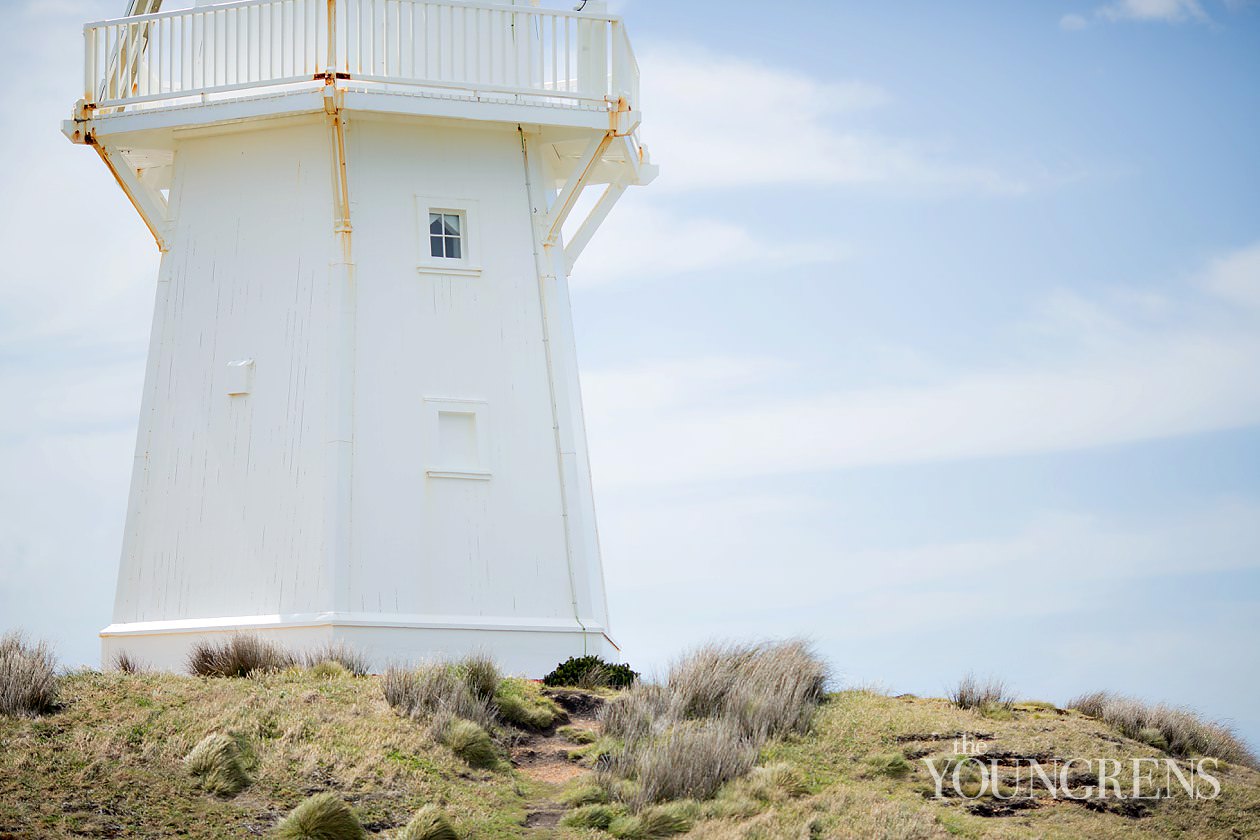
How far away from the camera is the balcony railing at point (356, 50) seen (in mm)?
17094

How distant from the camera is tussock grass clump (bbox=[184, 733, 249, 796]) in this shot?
36.0 ft

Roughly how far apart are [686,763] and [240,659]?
520 centimetres

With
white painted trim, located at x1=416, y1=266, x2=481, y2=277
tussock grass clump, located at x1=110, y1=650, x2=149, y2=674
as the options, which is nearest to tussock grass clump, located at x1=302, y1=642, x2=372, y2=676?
tussock grass clump, located at x1=110, y1=650, x2=149, y2=674

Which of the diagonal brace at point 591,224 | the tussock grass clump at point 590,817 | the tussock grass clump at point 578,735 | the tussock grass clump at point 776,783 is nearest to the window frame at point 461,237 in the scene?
the diagonal brace at point 591,224

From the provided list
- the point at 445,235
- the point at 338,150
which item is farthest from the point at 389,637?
the point at 338,150

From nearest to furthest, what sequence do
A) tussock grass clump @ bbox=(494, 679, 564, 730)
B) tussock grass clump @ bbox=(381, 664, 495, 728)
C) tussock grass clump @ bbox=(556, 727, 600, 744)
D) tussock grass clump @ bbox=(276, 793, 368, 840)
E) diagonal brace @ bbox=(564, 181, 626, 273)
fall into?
1. tussock grass clump @ bbox=(276, 793, 368, 840)
2. tussock grass clump @ bbox=(381, 664, 495, 728)
3. tussock grass clump @ bbox=(556, 727, 600, 744)
4. tussock grass clump @ bbox=(494, 679, 564, 730)
5. diagonal brace @ bbox=(564, 181, 626, 273)

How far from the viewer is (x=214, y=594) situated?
1648 cm

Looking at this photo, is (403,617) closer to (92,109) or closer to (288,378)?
(288,378)

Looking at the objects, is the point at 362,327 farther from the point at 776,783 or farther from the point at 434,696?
the point at 776,783

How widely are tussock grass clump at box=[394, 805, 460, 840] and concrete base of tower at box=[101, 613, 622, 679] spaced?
15.3ft

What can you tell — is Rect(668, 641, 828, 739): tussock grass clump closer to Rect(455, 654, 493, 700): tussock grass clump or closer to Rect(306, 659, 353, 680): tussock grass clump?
Rect(455, 654, 493, 700): tussock grass clump

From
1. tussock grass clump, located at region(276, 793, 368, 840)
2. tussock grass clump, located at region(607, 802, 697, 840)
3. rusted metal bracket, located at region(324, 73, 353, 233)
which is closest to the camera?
tussock grass clump, located at region(276, 793, 368, 840)

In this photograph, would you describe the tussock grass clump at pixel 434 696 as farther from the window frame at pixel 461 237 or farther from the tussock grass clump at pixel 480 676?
the window frame at pixel 461 237

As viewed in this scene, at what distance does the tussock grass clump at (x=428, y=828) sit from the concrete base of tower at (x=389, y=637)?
4.66 meters
